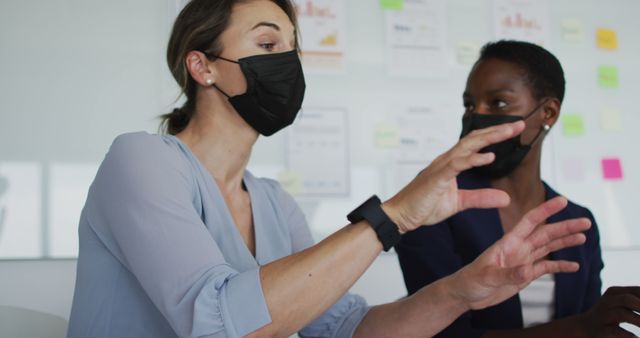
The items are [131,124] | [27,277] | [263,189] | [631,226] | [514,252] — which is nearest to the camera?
[514,252]

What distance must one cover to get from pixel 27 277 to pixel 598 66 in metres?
2.30

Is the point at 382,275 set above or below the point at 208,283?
below

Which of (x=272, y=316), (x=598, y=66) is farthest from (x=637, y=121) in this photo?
(x=272, y=316)

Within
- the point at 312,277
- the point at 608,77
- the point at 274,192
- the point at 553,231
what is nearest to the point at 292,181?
the point at 274,192

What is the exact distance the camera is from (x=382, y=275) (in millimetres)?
2170

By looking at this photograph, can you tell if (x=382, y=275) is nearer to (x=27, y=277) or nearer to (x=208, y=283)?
(x=27, y=277)

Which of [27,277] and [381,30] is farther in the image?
[381,30]

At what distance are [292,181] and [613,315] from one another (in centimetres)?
120

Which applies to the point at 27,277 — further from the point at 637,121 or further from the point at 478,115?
the point at 637,121

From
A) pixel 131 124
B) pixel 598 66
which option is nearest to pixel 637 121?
pixel 598 66

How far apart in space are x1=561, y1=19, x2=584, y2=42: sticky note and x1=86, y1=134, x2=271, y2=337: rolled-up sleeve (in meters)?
1.97

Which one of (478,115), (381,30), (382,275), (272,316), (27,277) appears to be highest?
(381,30)

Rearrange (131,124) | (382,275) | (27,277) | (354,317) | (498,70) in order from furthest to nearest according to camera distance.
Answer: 1. (382,275)
2. (131,124)
3. (27,277)
4. (498,70)
5. (354,317)

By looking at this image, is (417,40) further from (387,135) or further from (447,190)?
(447,190)
